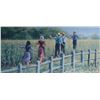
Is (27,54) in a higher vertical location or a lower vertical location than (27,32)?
lower

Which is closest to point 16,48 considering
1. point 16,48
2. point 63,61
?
point 16,48

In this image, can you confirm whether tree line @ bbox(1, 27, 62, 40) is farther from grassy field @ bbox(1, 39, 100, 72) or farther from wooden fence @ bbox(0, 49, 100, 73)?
wooden fence @ bbox(0, 49, 100, 73)

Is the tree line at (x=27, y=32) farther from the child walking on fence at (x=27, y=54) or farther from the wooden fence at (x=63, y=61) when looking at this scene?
the wooden fence at (x=63, y=61)

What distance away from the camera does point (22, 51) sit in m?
5.45

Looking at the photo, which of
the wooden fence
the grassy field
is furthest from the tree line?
the wooden fence

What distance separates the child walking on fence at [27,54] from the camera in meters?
5.44

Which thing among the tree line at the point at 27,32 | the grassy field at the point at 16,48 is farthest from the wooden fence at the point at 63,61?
the tree line at the point at 27,32

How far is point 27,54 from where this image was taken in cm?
546

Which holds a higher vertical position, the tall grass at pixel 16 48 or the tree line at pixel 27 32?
the tree line at pixel 27 32

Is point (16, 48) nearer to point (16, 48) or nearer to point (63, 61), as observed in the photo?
point (16, 48)
